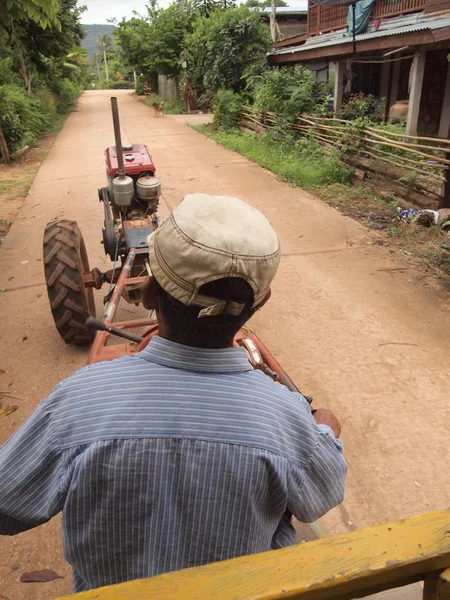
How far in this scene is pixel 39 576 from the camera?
7.70 feet

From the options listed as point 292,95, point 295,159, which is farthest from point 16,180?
point 292,95

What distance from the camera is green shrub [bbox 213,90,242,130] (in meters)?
15.4

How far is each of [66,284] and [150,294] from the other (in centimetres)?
274

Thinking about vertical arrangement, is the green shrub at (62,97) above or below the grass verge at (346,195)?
above

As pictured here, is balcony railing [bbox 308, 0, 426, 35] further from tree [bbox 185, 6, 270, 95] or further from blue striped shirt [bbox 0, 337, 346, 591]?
blue striped shirt [bbox 0, 337, 346, 591]

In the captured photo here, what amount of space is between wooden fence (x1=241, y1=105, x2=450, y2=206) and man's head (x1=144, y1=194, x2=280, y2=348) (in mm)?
6223

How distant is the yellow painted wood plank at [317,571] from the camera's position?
81 centimetres

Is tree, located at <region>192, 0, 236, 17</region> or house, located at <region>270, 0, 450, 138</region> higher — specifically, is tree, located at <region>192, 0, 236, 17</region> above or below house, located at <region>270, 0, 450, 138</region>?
above

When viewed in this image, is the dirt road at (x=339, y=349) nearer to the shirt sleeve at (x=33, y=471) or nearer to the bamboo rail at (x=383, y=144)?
the bamboo rail at (x=383, y=144)

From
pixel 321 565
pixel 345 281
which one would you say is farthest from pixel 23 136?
pixel 321 565

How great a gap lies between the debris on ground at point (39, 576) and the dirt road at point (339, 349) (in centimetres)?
3

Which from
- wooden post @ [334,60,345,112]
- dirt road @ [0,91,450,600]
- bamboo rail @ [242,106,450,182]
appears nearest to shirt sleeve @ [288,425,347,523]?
dirt road @ [0,91,450,600]

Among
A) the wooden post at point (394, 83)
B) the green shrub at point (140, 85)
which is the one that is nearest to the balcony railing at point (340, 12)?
the wooden post at point (394, 83)

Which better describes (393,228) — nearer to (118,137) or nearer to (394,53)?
(118,137)
